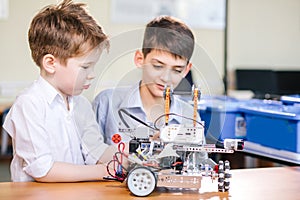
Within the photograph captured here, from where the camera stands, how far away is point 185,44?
4.90 ft

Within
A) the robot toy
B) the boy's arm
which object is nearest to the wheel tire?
the robot toy

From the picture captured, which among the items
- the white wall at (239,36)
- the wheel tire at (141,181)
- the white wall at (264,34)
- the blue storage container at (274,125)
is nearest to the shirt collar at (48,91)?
the wheel tire at (141,181)

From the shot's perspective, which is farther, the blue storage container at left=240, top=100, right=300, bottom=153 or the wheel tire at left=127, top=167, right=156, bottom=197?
the blue storage container at left=240, top=100, right=300, bottom=153

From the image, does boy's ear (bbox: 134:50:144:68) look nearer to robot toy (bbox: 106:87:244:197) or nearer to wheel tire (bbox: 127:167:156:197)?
robot toy (bbox: 106:87:244:197)

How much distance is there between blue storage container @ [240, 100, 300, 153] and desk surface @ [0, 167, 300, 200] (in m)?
0.33

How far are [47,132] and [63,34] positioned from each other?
27cm

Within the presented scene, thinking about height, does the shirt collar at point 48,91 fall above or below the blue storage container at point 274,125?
above

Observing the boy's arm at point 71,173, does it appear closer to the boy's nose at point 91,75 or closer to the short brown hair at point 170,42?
the boy's nose at point 91,75

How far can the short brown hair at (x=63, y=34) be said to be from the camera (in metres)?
1.40

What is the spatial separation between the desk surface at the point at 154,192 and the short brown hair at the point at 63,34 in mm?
355

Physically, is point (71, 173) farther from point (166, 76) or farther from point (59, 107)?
point (166, 76)

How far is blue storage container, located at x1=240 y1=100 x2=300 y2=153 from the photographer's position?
66.3 inches

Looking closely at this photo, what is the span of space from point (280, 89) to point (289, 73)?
206mm

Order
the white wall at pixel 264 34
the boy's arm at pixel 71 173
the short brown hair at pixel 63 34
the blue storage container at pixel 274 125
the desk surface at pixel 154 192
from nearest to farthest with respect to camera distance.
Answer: the desk surface at pixel 154 192
the boy's arm at pixel 71 173
the short brown hair at pixel 63 34
the blue storage container at pixel 274 125
the white wall at pixel 264 34
